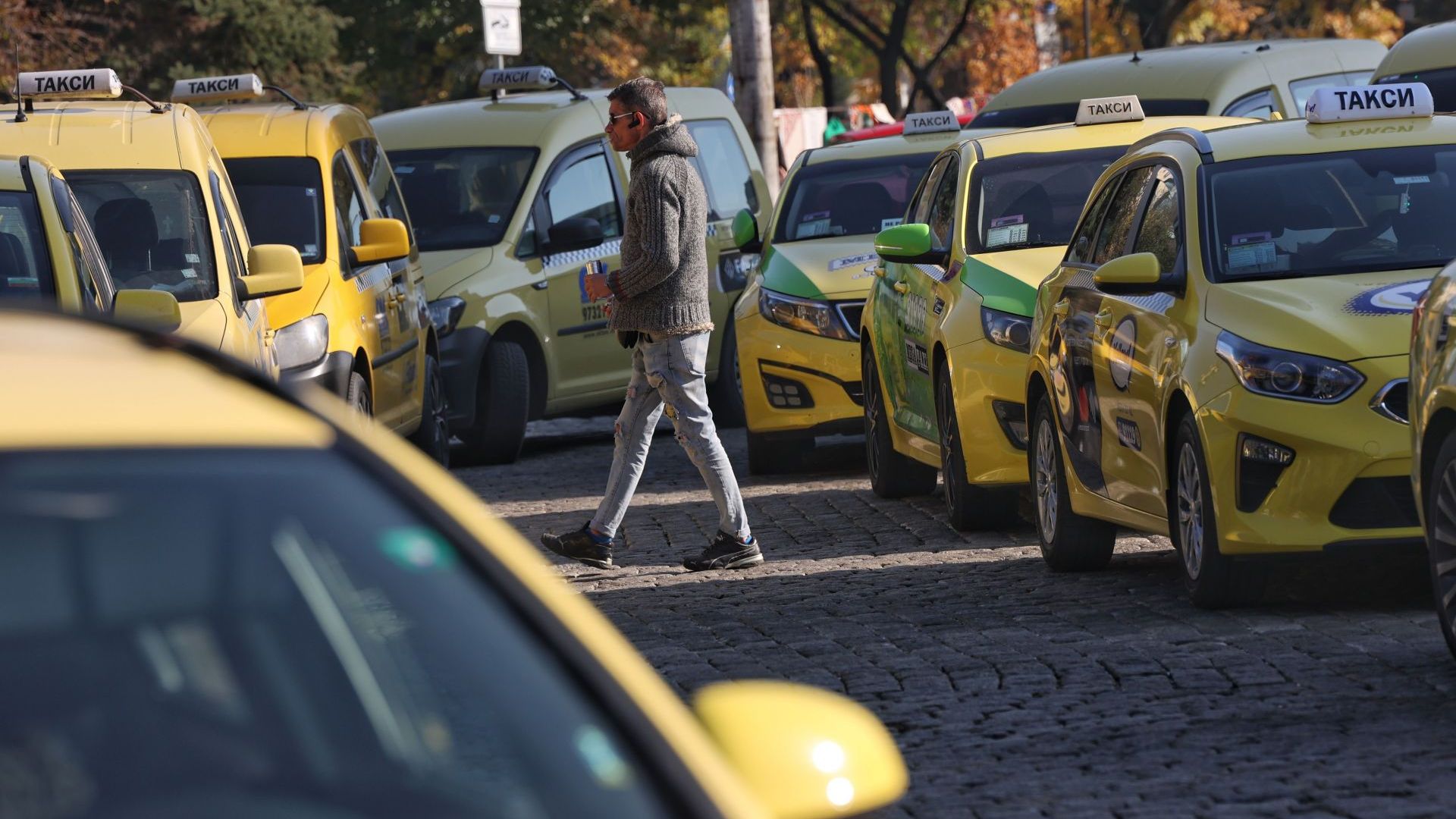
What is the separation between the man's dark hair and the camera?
9.38 meters

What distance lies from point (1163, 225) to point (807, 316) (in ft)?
14.6

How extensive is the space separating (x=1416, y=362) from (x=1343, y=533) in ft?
2.84

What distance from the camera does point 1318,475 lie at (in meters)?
7.29

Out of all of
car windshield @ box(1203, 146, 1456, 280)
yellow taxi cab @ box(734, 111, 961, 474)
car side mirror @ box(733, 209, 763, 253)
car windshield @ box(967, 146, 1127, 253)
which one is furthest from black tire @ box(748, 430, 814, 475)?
car windshield @ box(1203, 146, 1456, 280)

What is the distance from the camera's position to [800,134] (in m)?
34.6

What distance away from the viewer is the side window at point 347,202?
12648 millimetres

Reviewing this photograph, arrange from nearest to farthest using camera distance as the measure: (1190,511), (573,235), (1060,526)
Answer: (1190,511) → (1060,526) → (573,235)

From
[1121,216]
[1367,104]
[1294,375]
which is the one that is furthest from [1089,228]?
[1294,375]

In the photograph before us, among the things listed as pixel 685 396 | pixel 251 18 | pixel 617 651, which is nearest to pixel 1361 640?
pixel 685 396

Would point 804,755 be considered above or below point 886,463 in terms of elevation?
above

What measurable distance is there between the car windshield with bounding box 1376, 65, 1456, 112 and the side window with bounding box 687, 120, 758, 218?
181 inches

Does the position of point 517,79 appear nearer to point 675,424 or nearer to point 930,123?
point 930,123

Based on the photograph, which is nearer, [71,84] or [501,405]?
[71,84]

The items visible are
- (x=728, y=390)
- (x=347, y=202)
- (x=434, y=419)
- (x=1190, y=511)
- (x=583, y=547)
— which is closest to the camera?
(x=1190, y=511)
